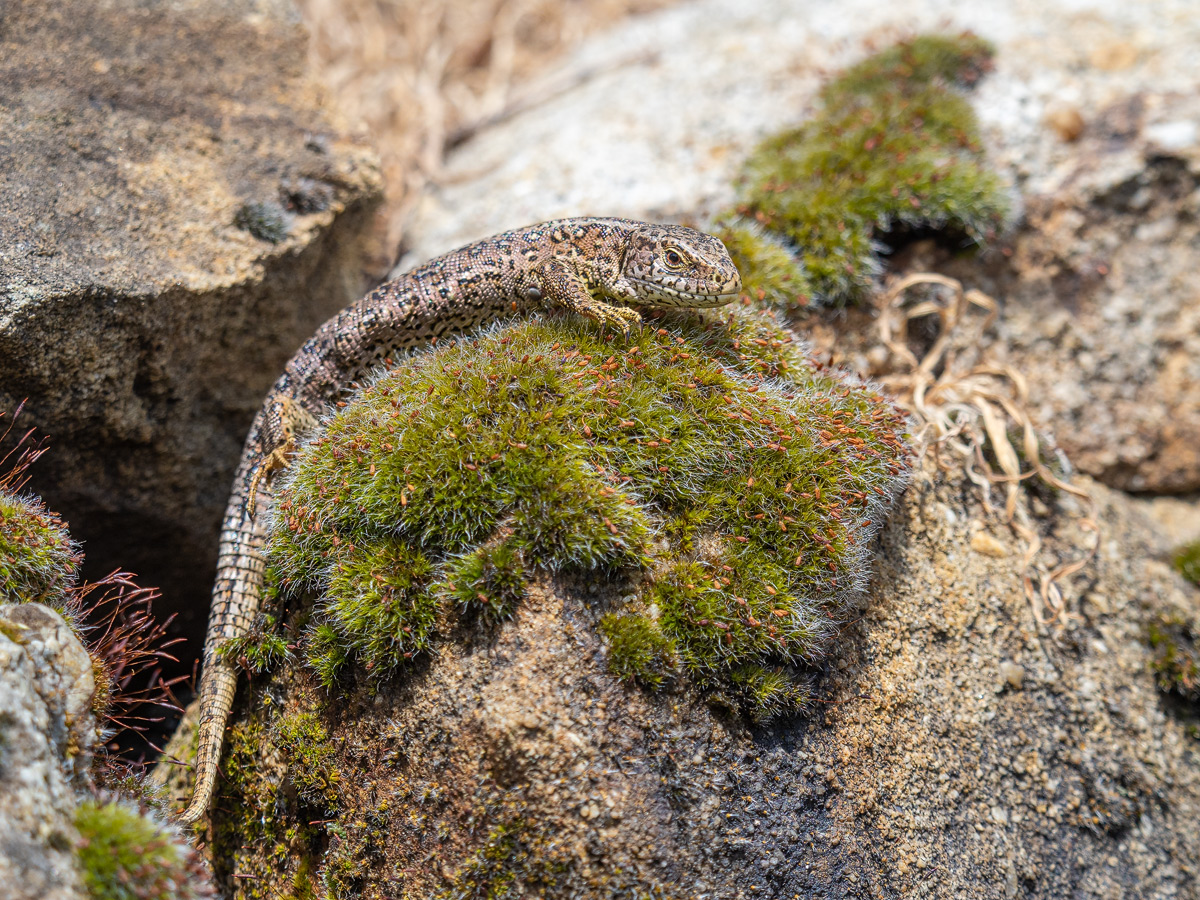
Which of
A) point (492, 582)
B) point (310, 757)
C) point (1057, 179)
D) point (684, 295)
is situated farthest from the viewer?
point (1057, 179)

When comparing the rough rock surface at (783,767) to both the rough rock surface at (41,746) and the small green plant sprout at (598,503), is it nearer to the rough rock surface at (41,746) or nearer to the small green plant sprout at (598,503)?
the small green plant sprout at (598,503)

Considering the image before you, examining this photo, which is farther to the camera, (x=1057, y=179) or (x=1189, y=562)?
(x=1057, y=179)

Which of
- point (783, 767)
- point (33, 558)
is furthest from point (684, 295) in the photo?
point (33, 558)

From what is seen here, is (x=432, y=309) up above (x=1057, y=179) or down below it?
above

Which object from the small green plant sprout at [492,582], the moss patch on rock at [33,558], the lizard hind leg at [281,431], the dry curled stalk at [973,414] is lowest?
the dry curled stalk at [973,414]

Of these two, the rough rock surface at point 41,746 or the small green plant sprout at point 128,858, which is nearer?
the rough rock surface at point 41,746

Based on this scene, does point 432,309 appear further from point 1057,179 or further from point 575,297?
point 1057,179

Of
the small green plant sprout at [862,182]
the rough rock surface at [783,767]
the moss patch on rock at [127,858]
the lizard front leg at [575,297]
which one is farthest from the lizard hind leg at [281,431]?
the small green plant sprout at [862,182]
